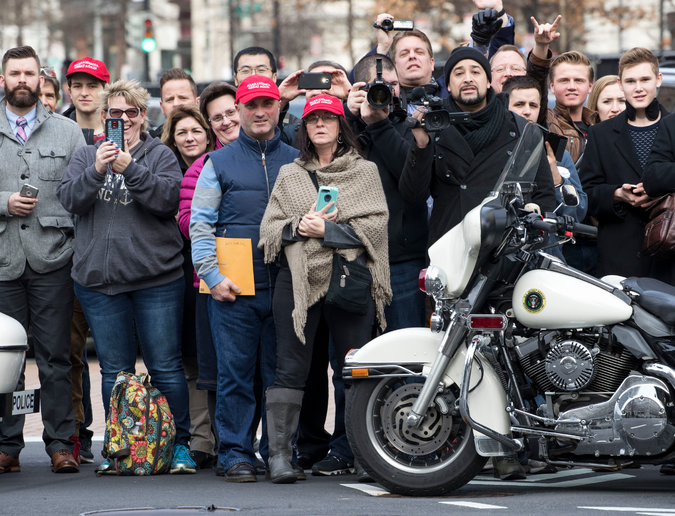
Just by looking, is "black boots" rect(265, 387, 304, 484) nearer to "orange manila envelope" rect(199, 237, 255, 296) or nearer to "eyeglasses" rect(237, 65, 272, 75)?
"orange manila envelope" rect(199, 237, 255, 296)

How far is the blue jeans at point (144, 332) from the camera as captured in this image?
808 centimetres

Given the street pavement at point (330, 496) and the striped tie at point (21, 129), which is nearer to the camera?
the street pavement at point (330, 496)

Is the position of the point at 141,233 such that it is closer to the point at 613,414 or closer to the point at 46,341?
the point at 46,341

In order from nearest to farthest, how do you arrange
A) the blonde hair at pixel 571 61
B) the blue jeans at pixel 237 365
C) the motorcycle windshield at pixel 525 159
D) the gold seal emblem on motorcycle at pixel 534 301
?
1. the gold seal emblem on motorcycle at pixel 534 301
2. the motorcycle windshield at pixel 525 159
3. the blue jeans at pixel 237 365
4. the blonde hair at pixel 571 61

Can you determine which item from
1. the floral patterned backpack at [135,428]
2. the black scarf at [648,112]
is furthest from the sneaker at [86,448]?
the black scarf at [648,112]

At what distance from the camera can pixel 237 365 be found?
7.80m

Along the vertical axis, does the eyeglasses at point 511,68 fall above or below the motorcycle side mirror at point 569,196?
above

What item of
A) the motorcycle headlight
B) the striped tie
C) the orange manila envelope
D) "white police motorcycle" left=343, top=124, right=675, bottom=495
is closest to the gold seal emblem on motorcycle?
"white police motorcycle" left=343, top=124, right=675, bottom=495

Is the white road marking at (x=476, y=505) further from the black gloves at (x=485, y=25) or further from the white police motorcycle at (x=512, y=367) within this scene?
the black gloves at (x=485, y=25)

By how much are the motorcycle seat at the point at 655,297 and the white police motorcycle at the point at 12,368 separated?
3.36 metres

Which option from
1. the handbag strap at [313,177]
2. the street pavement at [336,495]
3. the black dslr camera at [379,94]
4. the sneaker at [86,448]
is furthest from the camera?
the sneaker at [86,448]

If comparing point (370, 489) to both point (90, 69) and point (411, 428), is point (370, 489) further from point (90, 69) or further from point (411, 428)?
point (90, 69)

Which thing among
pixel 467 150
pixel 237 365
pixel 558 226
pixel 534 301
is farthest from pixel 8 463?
pixel 558 226

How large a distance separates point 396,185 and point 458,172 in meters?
0.50
